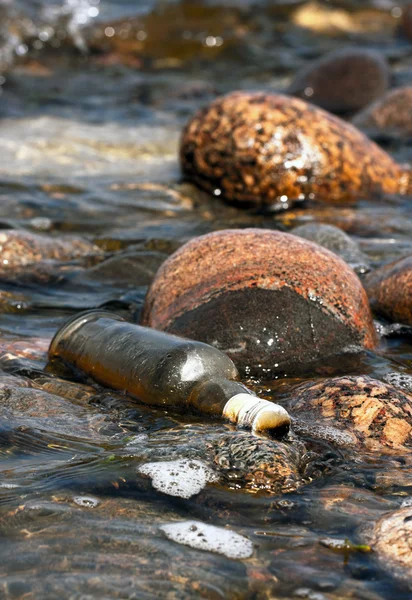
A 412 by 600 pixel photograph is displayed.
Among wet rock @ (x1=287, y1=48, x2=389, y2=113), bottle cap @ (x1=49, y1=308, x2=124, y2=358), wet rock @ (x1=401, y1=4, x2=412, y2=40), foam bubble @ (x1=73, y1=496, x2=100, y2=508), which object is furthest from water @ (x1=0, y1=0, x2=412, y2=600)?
wet rock @ (x1=401, y1=4, x2=412, y2=40)

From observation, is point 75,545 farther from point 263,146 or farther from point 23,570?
point 263,146

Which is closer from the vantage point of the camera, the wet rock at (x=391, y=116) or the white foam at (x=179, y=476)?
the white foam at (x=179, y=476)

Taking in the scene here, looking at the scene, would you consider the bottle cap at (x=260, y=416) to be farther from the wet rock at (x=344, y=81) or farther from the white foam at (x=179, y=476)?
the wet rock at (x=344, y=81)

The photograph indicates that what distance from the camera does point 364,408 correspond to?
3.71m

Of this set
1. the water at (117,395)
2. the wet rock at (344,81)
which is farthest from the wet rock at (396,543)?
the wet rock at (344,81)

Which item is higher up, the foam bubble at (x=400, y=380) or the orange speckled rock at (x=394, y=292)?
the orange speckled rock at (x=394, y=292)

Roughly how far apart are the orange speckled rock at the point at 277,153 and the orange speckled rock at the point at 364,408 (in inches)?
163

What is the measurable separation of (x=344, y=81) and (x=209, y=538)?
10.6 m

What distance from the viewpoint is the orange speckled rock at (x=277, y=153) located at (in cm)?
783

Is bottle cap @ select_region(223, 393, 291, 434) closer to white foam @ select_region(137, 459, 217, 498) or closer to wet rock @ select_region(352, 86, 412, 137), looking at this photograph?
white foam @ select_region(137, 459, 217, 498)

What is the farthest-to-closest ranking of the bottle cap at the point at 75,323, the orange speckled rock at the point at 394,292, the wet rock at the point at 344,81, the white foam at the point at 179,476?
1. the wet rock at the point at 344,81
2. the orange speckled rock at the point at 394,292
3. the bottle cap at the point at 75,323
4. the white foam at the point at 179,476

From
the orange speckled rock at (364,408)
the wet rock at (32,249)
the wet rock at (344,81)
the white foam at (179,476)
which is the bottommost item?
the white foam at (179,476)

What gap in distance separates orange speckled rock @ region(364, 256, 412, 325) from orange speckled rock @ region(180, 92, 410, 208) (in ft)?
8.38

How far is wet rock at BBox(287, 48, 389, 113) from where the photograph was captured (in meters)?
12.2
